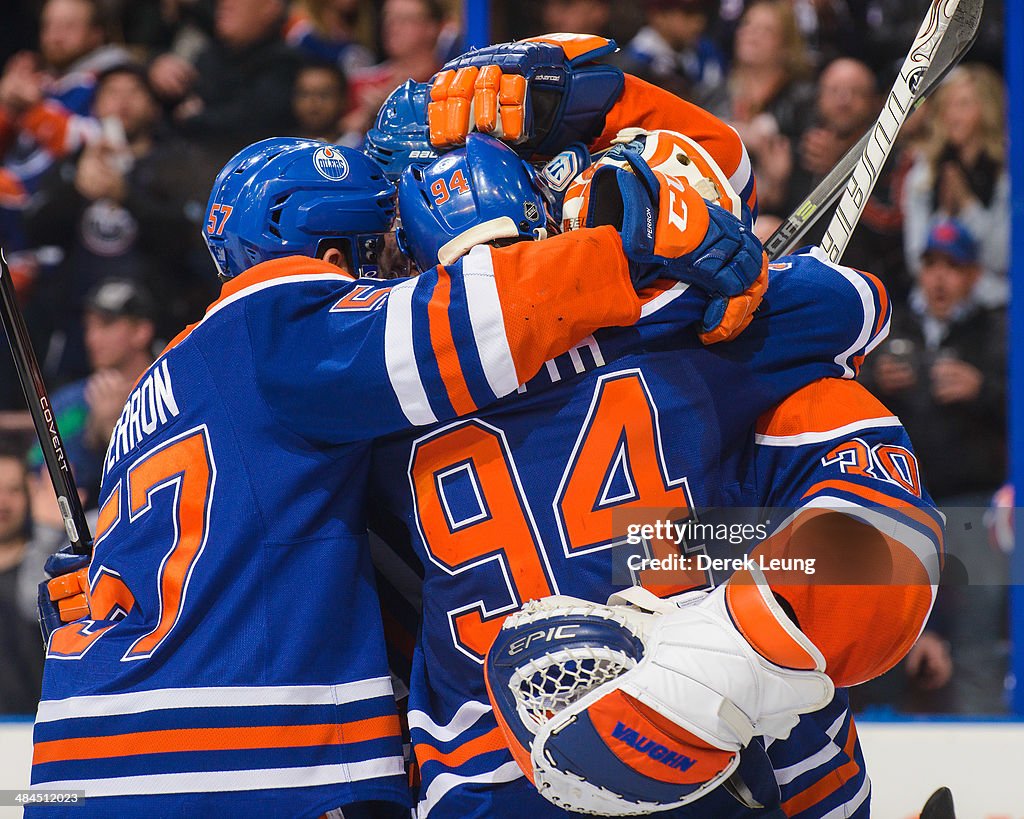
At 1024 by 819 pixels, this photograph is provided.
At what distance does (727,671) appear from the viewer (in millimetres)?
1116

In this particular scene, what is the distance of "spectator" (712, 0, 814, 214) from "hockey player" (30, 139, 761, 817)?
6.44ft

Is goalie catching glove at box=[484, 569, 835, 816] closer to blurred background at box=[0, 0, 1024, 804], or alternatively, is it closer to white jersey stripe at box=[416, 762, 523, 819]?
white jersey stripe at box=[416, 762, 523, 819]

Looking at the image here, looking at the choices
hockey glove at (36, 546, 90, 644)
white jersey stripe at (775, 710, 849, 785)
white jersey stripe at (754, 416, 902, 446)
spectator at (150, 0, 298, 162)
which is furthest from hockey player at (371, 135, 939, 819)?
spectator at (150, 0, 298, 162)

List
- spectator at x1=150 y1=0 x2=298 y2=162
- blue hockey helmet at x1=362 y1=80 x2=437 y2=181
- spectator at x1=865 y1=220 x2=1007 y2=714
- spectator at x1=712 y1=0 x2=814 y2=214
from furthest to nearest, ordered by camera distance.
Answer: spectator at x1=150 y1=0 x2=298 y2=162, spectator at x1=712 y1=0 x2=814 y2=214, spectator at x1=865 y1=220 x2=1007 y2=714, blue hockey helmet at x1=362 y1=80 x2=437 y2=181

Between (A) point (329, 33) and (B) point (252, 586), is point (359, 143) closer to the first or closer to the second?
(A) point (329, 33)

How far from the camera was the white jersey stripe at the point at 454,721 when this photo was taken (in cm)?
132

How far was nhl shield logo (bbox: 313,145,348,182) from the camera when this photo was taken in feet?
4.75

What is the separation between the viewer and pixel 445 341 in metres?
1.21

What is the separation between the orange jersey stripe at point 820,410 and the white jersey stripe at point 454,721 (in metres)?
0.43

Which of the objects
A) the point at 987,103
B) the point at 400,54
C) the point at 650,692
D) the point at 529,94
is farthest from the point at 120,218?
the point at 650,692

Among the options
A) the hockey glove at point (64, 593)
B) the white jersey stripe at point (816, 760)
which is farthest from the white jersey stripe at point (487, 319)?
the hockey glove at point (64, 593)

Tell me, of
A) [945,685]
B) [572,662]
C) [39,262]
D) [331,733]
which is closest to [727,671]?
[572,662]

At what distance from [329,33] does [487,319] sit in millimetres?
2625

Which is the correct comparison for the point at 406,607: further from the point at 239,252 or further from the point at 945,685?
A: the point at 945,685
